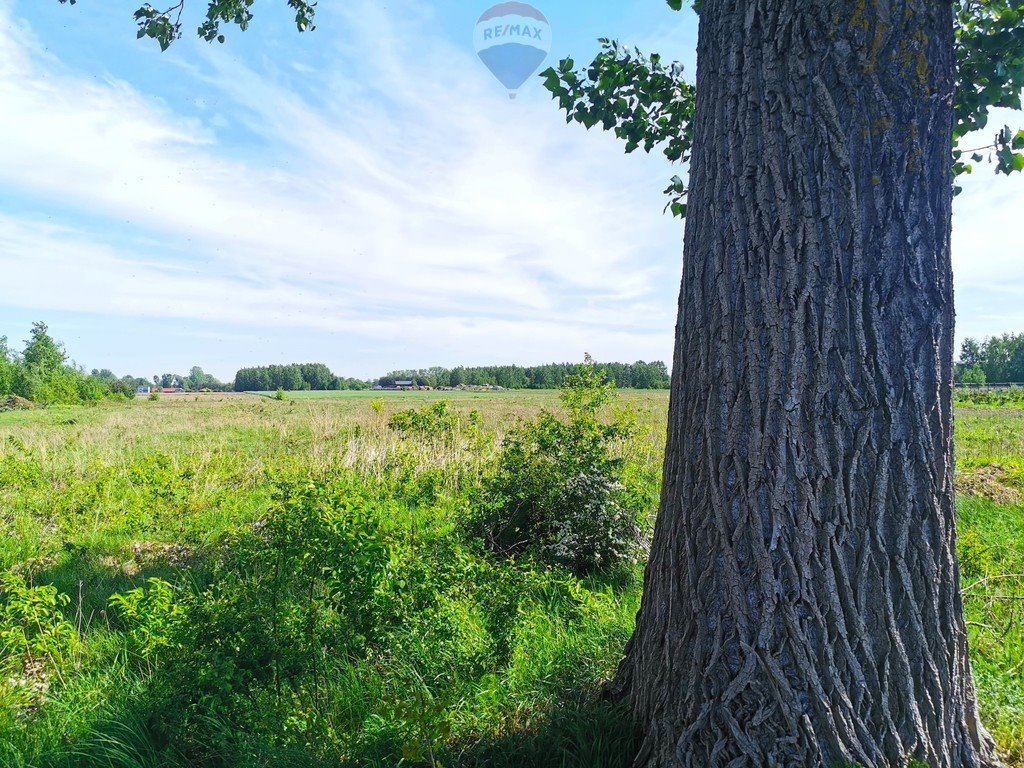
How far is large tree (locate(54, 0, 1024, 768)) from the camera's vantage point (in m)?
1.86

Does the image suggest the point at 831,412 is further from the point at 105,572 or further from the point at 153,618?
the point at 105,572

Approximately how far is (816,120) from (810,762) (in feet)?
6.79

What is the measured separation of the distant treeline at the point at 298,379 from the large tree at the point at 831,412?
88.5 meters

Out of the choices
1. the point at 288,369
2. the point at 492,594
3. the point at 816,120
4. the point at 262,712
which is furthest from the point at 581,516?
the point at 288,369

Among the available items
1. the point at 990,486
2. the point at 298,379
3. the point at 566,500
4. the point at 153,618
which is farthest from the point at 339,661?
the point at 298,379

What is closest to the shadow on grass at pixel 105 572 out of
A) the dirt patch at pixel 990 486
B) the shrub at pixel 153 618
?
the shrub at pixel 153 618

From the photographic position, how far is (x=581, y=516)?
516 cm

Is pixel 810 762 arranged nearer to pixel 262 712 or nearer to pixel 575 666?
pixel 575 666

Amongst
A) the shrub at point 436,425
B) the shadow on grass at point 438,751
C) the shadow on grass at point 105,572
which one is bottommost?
the shadow on grass at point 105,572

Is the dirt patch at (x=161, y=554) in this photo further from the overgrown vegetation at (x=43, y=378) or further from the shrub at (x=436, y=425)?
the overgrown vegetation at (x=43, y=378)

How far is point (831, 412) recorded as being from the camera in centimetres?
186

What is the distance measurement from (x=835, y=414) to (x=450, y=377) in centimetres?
7213

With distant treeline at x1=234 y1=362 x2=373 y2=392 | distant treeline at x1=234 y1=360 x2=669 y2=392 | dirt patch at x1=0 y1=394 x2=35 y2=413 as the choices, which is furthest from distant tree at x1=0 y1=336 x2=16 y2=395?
distant treeline at x1=234 y1=362 x2=373 y2=392

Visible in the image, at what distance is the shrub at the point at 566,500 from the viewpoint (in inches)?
199
